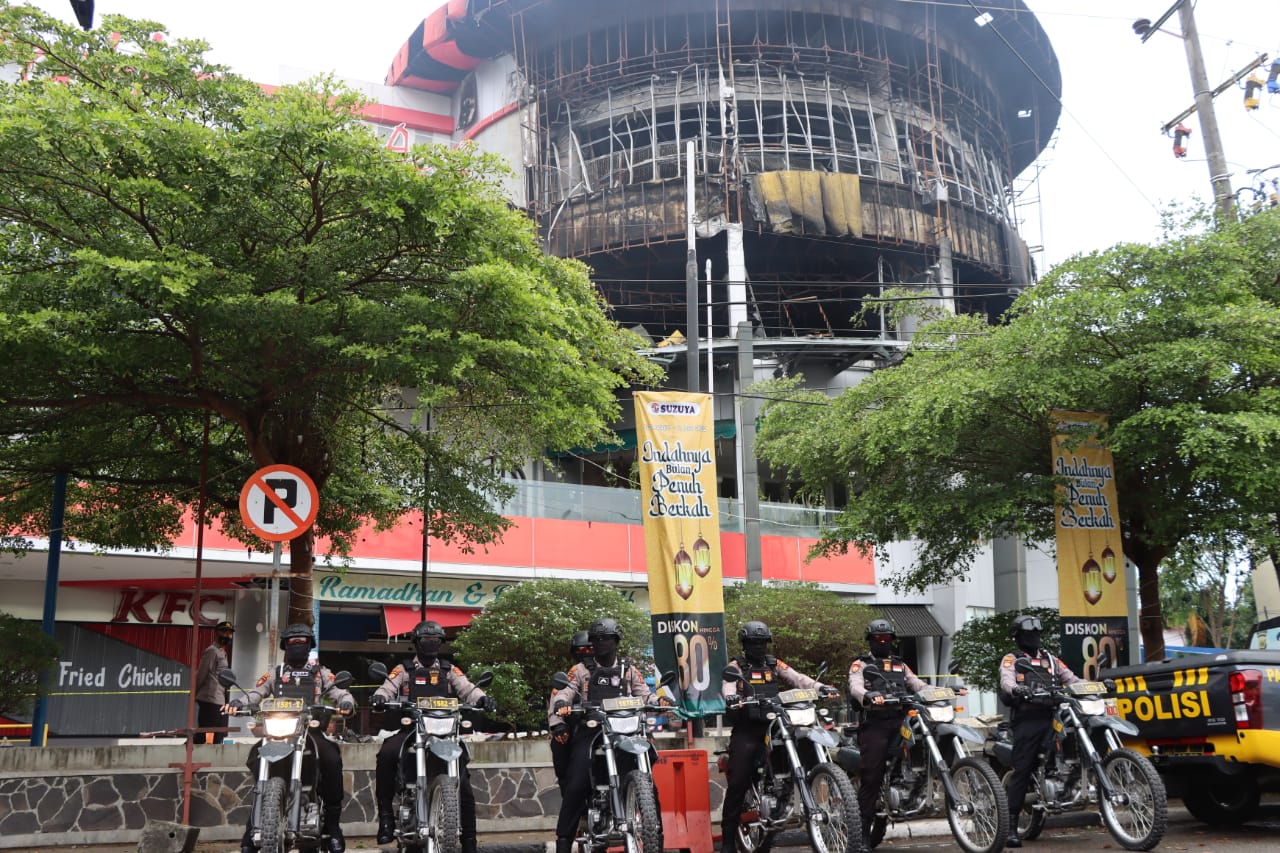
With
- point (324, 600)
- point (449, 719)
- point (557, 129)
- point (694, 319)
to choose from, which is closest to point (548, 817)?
point (449, 719)

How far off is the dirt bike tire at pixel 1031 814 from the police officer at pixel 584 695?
3275 millimetres

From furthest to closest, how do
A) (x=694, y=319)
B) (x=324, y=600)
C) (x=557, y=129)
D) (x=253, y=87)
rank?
(x=557, y=129), (x=324, y=600), (x=694, y=319), (x=253, y=87)

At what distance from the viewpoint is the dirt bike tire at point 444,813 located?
800cm

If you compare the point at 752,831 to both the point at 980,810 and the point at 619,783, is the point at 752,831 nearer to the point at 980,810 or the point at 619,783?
the point at 619,783

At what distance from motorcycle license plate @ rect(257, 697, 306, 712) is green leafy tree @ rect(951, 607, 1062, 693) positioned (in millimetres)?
10374

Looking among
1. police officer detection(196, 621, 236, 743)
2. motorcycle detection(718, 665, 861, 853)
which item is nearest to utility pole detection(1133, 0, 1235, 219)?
motorcycle detection(718, 665, 861, 853)

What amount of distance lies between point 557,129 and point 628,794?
1513 inches

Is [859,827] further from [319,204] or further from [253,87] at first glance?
[253,87]

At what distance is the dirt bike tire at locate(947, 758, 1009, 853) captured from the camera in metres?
8.71

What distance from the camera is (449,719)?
868 centimetres

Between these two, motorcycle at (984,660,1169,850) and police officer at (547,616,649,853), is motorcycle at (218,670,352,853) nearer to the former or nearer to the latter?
police officer at (547,616,649,853)

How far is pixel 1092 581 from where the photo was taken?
48.2ft

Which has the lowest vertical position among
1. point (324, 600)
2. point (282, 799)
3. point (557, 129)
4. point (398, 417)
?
point (282, 799)

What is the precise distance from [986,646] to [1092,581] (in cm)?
217
